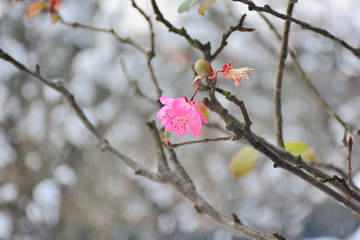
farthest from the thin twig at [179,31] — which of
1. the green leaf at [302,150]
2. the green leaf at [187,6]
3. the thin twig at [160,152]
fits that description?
the green leaf at [302,150]

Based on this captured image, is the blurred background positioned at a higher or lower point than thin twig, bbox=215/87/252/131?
higher

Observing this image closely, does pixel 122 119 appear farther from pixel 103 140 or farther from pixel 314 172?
pixel 314 172

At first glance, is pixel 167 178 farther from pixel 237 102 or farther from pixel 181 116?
pixel 237 102

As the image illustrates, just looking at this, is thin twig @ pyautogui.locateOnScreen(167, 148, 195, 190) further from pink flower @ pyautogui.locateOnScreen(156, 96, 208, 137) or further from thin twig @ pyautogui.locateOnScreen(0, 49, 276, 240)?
pink flower @ pyautogui.locateOnScreen(156, 96, 208, 137)

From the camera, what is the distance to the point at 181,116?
0.39 metres

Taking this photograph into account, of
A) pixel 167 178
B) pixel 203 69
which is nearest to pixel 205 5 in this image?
pixel 203 69

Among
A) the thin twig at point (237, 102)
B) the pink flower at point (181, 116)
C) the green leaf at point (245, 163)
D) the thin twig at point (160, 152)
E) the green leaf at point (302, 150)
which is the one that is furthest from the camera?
the green leaf at point (245, 163)

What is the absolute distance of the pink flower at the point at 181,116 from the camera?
1.22 feet

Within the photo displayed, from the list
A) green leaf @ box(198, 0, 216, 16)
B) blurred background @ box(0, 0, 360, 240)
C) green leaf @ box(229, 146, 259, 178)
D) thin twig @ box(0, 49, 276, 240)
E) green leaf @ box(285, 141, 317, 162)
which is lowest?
thin twig @ box(0, 49, 276, 240)

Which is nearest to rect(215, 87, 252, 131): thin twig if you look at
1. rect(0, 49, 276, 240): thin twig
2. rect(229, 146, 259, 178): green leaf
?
rect(0, 49, 276, 240): thin twig

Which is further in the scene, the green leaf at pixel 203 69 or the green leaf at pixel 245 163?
the green leaf at pixel 245 163

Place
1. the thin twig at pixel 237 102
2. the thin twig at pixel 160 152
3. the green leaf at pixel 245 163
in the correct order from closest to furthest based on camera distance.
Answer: the thin twig at pixel 237 102
the thin twig at pixel 160 152
the green leaf at pixel 245 163

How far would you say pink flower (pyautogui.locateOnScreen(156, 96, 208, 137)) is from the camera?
0.37m

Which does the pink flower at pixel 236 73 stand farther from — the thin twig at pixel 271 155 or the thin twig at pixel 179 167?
the thin twig at pixel 179 167
